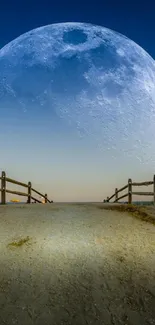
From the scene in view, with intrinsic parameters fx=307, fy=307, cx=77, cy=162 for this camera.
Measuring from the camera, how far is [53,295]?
173 inches

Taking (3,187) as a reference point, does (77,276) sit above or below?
below

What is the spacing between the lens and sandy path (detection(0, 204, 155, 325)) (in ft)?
13.3

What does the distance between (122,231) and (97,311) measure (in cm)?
330

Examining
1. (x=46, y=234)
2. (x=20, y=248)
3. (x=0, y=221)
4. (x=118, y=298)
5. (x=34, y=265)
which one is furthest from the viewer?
(x=0, y=221)

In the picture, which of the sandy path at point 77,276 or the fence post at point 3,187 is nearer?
the sandy path at point 77,276

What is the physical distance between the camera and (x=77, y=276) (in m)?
4.87

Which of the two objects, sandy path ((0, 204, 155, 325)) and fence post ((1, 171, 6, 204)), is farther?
fence post ((1, 171, 6, 204))

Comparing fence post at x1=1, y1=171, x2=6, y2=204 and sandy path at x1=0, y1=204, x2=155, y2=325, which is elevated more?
fence post at x1=1, y1=171, x2=6, y2=204

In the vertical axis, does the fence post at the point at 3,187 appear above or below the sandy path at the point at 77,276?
above

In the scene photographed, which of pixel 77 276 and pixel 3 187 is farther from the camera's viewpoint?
pixel 3 187

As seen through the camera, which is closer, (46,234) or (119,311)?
(119,311)

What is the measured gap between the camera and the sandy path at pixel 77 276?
407 cm

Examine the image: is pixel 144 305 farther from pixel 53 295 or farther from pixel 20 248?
pixel 20 248

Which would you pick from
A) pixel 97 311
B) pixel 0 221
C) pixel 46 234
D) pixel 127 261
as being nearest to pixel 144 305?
pixel 97 311
